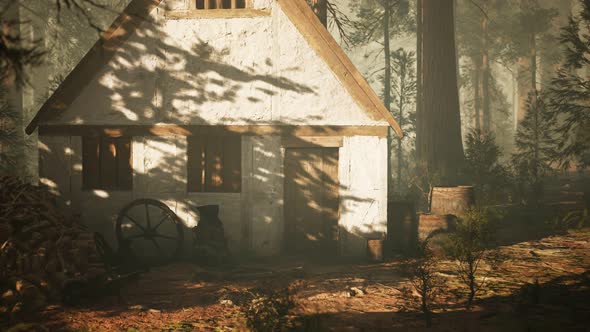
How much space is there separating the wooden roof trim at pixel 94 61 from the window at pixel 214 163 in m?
2.64

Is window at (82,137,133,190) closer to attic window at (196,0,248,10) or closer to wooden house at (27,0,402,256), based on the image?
wooden house at (27,0,402,256)

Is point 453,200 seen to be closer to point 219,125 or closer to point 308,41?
point 308,41

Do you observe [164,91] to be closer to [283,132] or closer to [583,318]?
[283,132]

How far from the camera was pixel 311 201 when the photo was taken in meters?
10.4

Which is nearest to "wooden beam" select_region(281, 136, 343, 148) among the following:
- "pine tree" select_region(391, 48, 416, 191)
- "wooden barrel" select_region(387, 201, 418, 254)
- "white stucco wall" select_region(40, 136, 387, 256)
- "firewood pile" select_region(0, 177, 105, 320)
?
"white stucco wall" select_region(40, 136, 387, 256)

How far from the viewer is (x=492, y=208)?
1299 centimetres

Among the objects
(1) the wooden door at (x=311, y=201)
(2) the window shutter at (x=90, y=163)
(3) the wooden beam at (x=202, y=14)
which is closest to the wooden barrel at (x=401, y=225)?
(1) the wooden door at (x=311, y=201)

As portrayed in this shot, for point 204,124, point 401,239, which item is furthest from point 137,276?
point 401,239

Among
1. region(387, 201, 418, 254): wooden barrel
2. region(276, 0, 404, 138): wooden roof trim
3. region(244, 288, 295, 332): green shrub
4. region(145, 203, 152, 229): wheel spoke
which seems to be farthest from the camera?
region(387, 201, 418, 254): wooden barrel

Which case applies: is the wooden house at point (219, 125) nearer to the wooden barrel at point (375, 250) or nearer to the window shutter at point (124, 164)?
the window shutter at point (124, 164)

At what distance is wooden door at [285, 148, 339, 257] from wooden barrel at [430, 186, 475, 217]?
104 inches

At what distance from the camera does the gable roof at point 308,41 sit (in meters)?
9.73

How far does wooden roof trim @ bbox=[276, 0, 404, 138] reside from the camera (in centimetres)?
972

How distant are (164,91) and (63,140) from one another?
2602 millimetres
